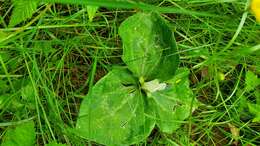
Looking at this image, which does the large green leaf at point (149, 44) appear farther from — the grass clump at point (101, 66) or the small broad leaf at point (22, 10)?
the small broad leaf at point (22, 10)

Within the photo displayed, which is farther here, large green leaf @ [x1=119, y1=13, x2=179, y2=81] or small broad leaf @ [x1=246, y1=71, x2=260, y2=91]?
small broad leaf @ [x1=246, y1=71, x2=260, y2=91]

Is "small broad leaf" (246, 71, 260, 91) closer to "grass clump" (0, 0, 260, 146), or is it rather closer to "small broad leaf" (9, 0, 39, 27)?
"grass clump" (0, 0, 260, 146)

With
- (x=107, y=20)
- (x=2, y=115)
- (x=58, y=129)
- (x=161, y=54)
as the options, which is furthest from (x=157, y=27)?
(x=2, y=115)

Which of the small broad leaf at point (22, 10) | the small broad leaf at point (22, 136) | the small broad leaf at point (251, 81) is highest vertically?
the small broad leaf at point (22, 10)

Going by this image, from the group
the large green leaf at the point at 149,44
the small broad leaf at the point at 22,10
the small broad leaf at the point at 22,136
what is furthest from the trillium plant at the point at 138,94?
the small broad leaf at the point at 22,10

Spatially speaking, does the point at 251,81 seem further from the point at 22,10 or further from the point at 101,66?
the point at 22,10

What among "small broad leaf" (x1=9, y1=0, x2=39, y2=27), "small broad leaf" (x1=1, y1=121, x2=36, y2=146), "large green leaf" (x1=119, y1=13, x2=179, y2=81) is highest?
"small broad leaf" (x1=9, y1=0, x2=39, y2=27)

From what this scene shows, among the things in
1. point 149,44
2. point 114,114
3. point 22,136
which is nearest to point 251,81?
point 149,44

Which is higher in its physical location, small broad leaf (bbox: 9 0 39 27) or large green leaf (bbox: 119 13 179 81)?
small broad leaf (bbox: 9 0 39 27)

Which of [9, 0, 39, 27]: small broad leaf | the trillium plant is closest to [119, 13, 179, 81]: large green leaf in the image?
the trillium plant
